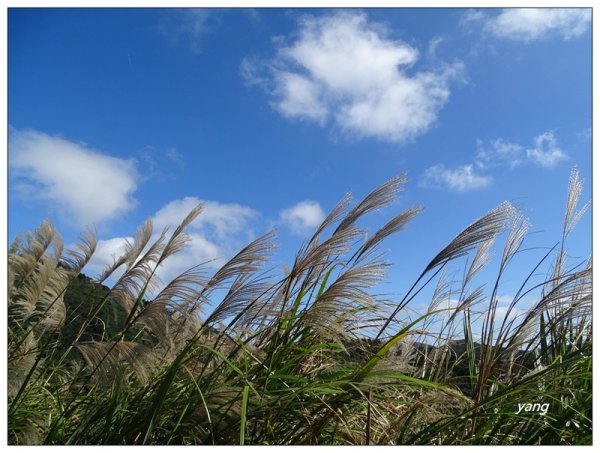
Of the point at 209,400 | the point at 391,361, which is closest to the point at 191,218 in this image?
the point at 209,400

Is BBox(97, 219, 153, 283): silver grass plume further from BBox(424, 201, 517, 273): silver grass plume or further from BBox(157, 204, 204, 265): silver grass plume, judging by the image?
BBox(424, 201, 517, 273): silver grass plume

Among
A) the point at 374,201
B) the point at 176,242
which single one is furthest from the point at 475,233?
the point at 176,242

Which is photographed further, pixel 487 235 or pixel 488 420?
pixel 487 235

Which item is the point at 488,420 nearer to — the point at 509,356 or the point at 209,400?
the point at 509,356

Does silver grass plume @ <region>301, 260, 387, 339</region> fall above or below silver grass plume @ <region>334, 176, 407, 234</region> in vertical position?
below

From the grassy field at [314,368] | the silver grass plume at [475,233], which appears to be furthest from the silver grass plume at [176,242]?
the silver grass plume at [475,233]

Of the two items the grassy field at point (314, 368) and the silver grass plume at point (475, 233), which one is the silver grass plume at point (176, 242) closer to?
the grassy field at point (314, 368)

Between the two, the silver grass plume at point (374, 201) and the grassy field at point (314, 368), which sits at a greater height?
the silver grass plume at point (374, 201)

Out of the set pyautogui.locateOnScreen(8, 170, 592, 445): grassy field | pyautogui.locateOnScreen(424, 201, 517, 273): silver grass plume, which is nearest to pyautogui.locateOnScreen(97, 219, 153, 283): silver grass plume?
pyautogui.locateOnScreen(8, 170, 592, 445): grassy field

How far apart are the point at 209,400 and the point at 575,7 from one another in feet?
8.41

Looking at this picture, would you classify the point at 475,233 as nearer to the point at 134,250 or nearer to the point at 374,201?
the point at 374,201

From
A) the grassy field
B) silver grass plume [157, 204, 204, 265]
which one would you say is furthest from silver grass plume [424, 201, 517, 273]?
silver grass plume [157, 204, 204, 265]

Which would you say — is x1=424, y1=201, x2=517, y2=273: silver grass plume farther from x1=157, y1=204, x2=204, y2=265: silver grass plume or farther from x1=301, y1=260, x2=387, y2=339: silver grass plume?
x1=157, y1=204, x2=204, y2=265: silver grass plume
